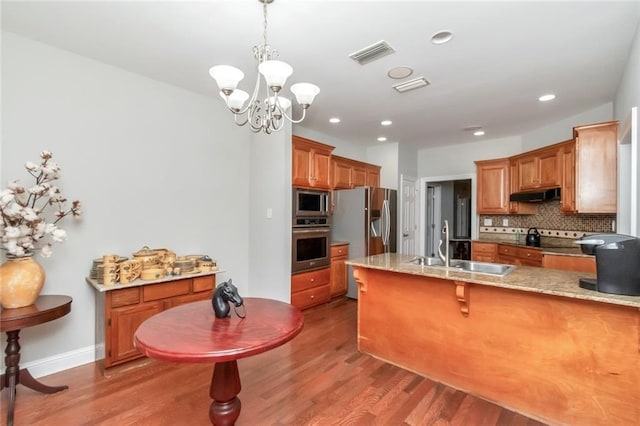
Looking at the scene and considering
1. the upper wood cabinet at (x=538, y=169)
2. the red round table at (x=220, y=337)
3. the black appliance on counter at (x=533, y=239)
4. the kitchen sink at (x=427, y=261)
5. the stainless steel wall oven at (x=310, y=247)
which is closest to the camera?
the red round table at (x=220, y=337)

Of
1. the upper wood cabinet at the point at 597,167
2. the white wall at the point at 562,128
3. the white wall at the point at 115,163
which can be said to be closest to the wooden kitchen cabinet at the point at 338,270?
the white wall at the point at 115,163

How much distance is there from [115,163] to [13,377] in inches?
70.4

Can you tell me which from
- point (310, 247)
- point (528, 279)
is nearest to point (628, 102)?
point (528, 279)

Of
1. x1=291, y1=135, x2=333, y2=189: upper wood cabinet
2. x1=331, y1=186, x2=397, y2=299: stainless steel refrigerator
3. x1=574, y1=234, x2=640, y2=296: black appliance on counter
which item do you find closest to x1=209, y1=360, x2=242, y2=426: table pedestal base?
Answer: x1=574, y1=234, x2=640, y2=296: black appliance on counter

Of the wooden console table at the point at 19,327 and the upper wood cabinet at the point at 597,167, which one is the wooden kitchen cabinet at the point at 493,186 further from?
the wooden console table at the point at 19,327

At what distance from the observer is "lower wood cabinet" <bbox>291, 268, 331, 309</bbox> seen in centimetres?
397

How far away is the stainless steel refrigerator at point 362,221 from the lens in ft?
15.4

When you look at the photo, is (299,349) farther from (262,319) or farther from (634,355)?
(634,355)

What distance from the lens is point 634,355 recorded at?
68.7 inches

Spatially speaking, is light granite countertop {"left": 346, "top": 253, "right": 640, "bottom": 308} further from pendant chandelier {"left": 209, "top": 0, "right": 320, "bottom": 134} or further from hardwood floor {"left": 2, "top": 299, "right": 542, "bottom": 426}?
pendant chandelier {"left": 209, "top": 0, "right": 320, "bottom": 134}

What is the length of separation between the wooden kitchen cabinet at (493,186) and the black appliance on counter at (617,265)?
→ 138 inches

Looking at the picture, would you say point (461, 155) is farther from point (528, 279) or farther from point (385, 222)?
point (528, 279)

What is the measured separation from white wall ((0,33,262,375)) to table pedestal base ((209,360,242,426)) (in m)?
1.86

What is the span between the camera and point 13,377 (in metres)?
2.03
